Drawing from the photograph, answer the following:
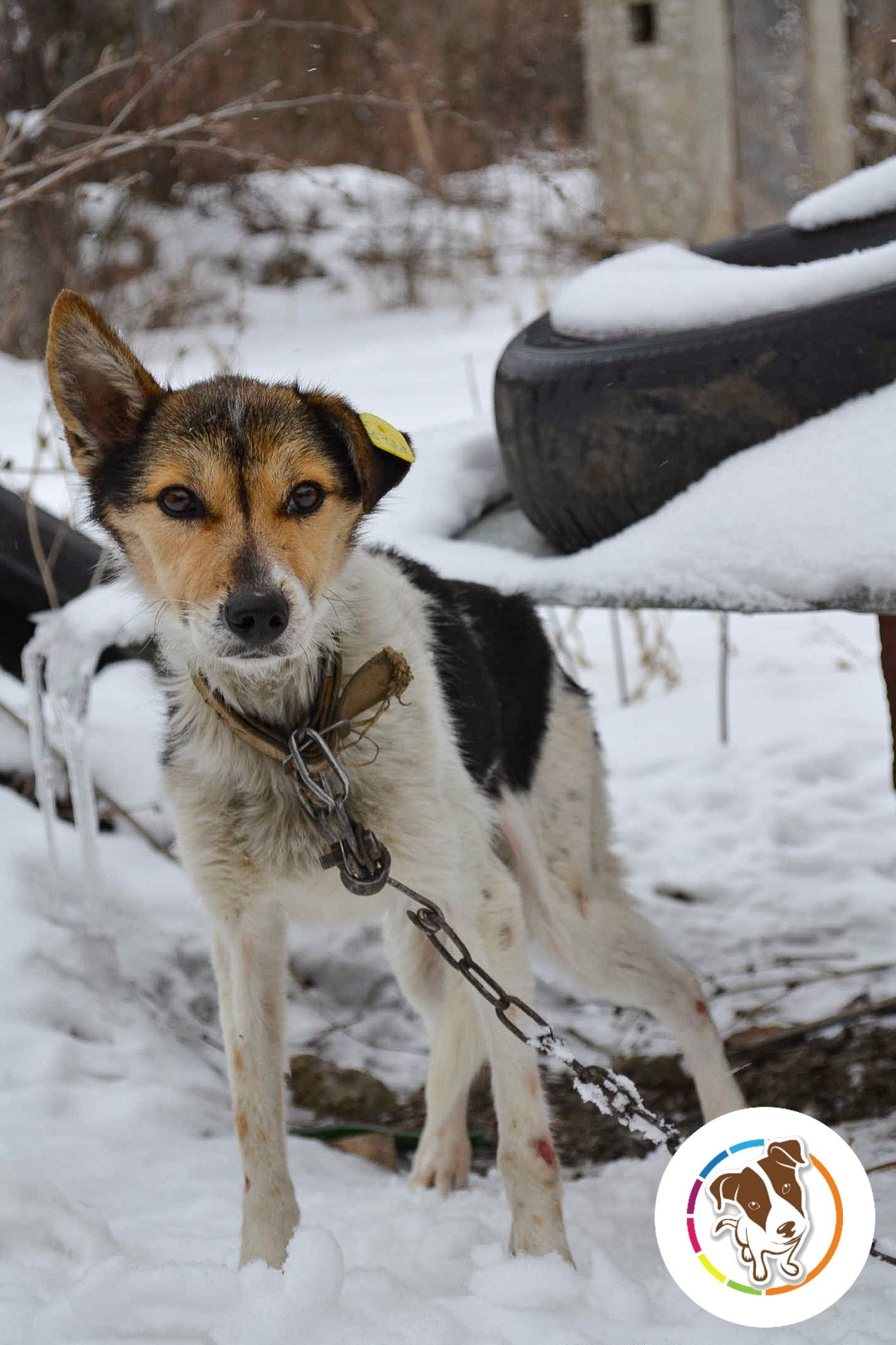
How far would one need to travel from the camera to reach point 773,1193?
6.81 ft

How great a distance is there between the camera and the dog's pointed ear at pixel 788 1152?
2111 mm

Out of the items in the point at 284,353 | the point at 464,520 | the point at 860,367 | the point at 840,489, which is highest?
the point at 860,367

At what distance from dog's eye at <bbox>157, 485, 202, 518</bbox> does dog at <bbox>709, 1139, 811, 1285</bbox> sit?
4.36 feet

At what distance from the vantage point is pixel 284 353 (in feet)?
34.5

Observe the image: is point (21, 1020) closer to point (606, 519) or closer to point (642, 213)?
point (606, 519)

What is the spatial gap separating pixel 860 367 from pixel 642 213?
9.69 m

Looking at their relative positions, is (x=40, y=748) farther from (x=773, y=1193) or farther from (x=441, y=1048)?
(x=773, y=1193)

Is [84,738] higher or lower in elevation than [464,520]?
lower

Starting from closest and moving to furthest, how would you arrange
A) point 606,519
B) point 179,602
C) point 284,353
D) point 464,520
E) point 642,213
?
point 179,602 → point 606,519 → point 464,520 → point 284,353 → point 642,213

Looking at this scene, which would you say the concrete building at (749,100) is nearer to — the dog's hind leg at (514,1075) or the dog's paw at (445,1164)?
the dog's paw at (445,1164)

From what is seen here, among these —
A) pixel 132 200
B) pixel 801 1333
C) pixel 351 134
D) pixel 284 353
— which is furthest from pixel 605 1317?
pixel 351 134

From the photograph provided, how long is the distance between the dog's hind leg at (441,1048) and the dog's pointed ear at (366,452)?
959 millimetres

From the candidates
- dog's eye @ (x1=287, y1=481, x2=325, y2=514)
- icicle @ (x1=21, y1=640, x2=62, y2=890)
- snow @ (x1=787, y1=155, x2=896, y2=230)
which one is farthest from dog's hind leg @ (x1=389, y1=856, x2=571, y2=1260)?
snow @ (x1=787, y1=155, x2=896, y2=230)

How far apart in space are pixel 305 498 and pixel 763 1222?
1.33m
